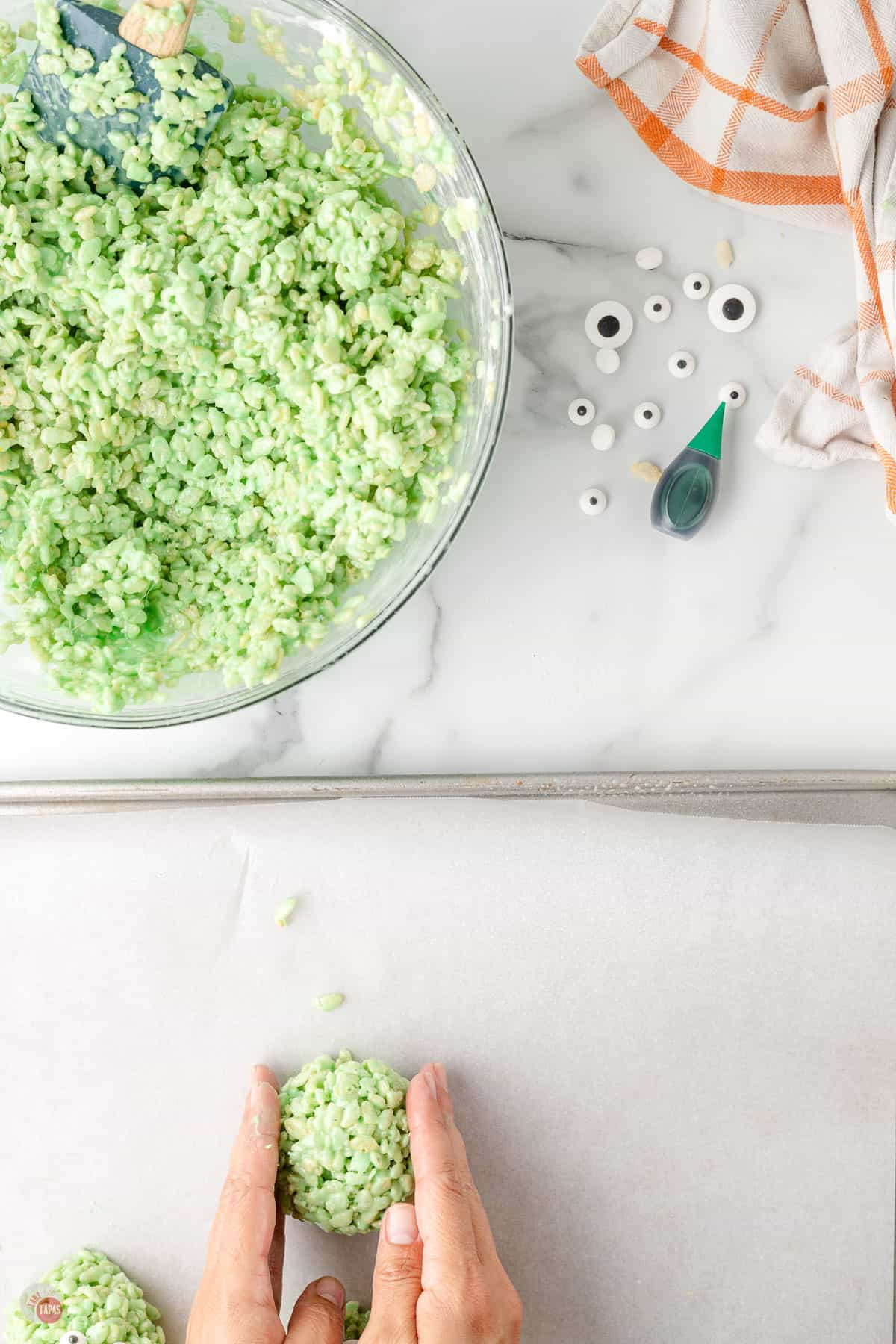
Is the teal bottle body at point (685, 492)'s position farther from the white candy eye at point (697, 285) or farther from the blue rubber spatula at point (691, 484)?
the white candy eye at point (697, 285)

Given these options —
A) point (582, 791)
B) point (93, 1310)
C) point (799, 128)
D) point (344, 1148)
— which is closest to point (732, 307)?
point (799, 128)

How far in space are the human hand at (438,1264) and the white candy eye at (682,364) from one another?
28.3 inches

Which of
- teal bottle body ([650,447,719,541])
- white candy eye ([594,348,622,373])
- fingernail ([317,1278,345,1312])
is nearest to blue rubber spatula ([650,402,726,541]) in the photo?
teal bottle body ([650,447,719,541])

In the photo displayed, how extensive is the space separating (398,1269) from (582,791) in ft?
1.50

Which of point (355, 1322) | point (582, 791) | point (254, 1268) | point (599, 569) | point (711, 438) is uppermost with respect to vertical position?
point (711, 438)

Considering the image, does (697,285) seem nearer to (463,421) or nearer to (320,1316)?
(463,421)

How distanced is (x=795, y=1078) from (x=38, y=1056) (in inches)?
29.2

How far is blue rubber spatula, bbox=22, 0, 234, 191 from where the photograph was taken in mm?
768

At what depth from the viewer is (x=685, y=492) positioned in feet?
3.17

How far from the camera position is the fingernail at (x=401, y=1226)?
0.91 meters

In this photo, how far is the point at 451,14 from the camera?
94 centimetres

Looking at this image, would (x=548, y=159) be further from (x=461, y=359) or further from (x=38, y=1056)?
(x=38, y=1056)

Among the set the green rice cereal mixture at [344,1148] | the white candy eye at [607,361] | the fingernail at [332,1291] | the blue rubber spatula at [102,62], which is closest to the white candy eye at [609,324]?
the white candy eye at [607,361]

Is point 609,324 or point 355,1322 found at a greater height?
point 609,324
